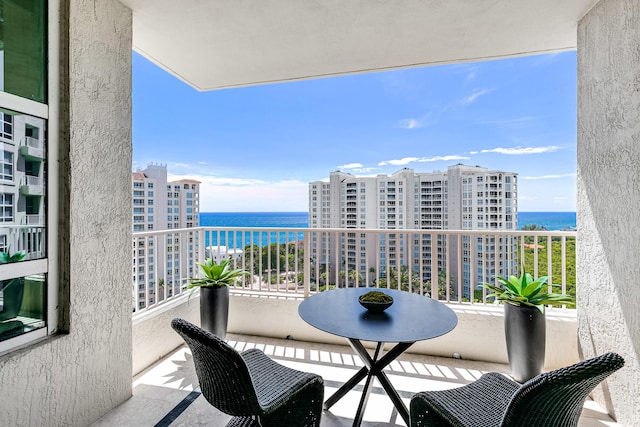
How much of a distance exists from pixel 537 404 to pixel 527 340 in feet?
5.71

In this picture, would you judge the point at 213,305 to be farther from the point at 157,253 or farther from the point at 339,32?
the point at 339,32

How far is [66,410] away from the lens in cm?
186

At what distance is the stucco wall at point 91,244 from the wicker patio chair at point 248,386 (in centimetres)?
108

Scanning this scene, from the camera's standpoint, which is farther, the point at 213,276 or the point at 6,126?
the point at 213,276

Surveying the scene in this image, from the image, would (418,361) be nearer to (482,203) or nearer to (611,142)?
(611,142)

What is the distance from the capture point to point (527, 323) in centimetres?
248

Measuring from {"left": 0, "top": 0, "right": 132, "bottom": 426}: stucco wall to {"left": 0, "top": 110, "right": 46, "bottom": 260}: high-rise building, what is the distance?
5.0 inches

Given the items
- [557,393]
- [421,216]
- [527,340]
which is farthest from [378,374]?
[421,216]

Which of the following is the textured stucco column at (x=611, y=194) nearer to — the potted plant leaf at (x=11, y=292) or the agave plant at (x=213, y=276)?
the agave plant at (x=213, y=276)

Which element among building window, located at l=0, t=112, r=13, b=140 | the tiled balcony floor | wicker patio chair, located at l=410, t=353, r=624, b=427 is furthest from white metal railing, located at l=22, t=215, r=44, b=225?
wicker patio chair, located at l=410, t=353, r=624, b=427

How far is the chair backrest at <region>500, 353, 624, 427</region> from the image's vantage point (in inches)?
40.7

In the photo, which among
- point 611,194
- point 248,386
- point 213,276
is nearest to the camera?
point 248,386

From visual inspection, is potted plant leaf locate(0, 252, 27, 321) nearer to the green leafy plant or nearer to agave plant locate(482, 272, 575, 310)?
the green leafy plant

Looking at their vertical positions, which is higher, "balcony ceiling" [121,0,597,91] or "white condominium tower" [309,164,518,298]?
"balcony ceiling" [121,0,597,91]
